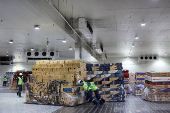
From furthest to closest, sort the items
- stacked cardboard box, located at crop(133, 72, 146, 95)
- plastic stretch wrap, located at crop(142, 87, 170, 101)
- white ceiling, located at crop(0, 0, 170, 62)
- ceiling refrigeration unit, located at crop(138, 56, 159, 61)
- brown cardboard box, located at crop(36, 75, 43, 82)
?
1. ceiling refrigeration unit, located at crop(138, 56, 159, 61)
2. stacked cardboard box, located at crop(133, 72, 146, 95)
3. plastic stretch wrap, located at crop(142, 87, 170, 101)
4. brown cardboard box, located at crop(36, 75, 43, 82)
5. white ceiling, located at crop(0, 0, 170, 62)

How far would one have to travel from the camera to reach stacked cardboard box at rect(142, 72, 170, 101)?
1075 cm

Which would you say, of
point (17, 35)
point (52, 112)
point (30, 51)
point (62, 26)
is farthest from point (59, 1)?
point (30, 51)

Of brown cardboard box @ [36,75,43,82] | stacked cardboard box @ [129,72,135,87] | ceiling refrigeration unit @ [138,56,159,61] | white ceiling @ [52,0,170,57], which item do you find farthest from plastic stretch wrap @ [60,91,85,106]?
ceiling refrigeration unit @ [138,56,159,61]

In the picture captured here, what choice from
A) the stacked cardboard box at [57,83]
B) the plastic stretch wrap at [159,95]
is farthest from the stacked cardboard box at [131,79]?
the stacked cardboard box at [57,83]

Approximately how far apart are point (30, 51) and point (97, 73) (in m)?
10.1

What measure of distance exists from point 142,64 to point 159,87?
1968 cm

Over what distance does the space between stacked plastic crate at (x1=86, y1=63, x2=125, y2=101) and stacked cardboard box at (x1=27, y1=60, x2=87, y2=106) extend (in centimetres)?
99

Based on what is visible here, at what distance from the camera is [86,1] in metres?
7.99

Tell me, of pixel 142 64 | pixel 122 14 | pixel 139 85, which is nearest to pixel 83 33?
pixel 122 14

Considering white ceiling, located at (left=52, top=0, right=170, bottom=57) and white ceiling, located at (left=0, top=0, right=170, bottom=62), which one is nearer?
white ceiling, located at (left=0, top=0, right=170, bottom=62)

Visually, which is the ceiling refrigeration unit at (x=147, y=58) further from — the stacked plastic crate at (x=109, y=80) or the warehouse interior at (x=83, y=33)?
the stacked plastic crate at (x=109, y=80)

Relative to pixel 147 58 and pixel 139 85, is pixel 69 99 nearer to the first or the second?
pixel 139 85

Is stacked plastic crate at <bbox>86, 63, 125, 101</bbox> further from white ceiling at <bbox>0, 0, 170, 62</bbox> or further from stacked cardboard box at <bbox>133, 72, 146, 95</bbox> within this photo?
stacked cardboard box at <bbox>133, 72, 146, 95</bbox>

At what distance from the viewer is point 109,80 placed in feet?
37.2
